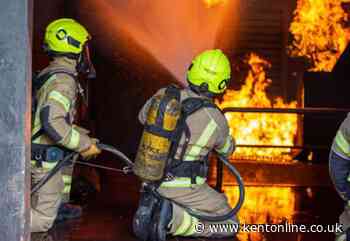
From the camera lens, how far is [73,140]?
5461 millimetres

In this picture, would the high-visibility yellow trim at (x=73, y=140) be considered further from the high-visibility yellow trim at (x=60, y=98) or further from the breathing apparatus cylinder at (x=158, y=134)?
the breathing apparatus cylinder at (x=158, y=134)

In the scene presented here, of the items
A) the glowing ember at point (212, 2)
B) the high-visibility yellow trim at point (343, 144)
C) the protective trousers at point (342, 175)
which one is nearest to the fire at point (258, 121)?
the glowing ember at point (212, 2)

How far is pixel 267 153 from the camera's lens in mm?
10969

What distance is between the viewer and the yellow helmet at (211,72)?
5598mm

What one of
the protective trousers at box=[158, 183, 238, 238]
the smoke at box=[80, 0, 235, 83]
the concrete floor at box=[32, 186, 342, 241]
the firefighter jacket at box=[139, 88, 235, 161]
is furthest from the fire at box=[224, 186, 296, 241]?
the smoke at box=[80, 0, 235, 83]

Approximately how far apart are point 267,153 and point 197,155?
5520 millimetres

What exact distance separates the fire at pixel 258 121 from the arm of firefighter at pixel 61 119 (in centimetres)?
507

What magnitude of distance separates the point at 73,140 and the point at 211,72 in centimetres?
126

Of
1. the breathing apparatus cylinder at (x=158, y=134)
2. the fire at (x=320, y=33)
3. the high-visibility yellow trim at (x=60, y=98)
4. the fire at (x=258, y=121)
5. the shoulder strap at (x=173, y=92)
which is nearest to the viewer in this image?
the breathing apparatus cylinder at (x=158, y=134)

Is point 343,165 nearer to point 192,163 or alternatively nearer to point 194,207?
point 192,163

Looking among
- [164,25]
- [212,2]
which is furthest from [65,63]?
[212,2]

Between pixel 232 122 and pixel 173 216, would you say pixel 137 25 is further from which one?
pixel 173 216

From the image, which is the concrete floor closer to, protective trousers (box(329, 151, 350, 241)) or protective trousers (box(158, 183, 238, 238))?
protective trousers (box(158, 183, 238, 238))

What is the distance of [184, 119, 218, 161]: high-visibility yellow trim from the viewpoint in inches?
218
